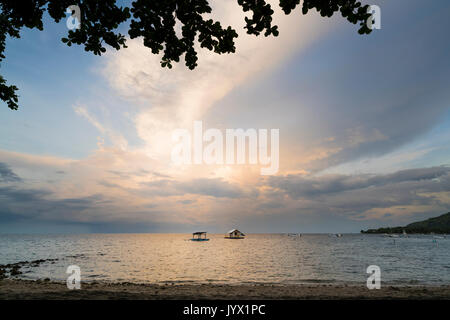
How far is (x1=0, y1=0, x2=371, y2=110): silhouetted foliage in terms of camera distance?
5586mm

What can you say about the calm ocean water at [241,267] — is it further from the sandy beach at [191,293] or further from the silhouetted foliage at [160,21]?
the silhouetted foliage at [160,21]

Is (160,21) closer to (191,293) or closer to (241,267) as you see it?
(191,293)

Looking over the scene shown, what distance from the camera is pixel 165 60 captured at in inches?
258

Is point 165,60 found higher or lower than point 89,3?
lower

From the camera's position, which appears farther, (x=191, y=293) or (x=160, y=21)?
(x=191, y=293)

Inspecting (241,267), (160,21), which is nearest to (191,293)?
(160,21)

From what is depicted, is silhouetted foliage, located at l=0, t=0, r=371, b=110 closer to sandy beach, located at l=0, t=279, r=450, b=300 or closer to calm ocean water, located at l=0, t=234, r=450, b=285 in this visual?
sandy beach, located at l=0, t=279, r=450, b=300

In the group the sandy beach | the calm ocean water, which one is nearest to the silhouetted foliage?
the sandy beach

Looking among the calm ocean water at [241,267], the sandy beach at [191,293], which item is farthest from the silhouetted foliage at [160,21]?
the calm ocean water at [241,267]

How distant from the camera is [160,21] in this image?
607cm

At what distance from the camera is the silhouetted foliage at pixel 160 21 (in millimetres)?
5586
